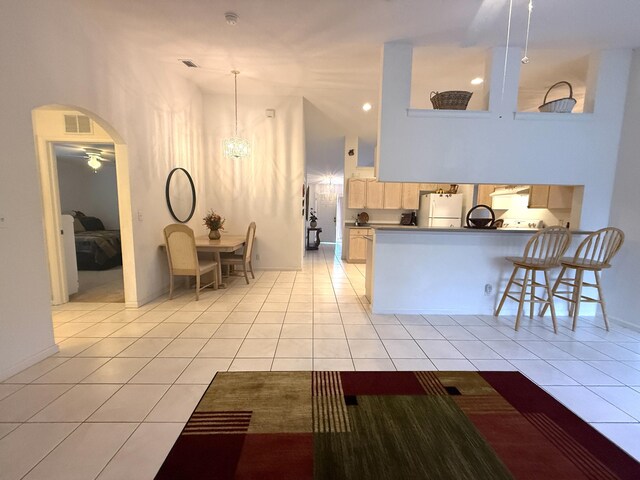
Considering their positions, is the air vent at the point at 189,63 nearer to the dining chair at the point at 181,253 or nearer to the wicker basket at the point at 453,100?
the dining chair at the point at 181,253

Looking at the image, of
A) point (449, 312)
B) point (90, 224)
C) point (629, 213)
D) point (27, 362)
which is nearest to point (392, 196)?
point (449, 312)

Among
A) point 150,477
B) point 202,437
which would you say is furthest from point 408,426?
point 150,477

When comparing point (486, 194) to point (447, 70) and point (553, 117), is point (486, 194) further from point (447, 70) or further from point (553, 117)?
point (447, 70)

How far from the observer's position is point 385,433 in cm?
153

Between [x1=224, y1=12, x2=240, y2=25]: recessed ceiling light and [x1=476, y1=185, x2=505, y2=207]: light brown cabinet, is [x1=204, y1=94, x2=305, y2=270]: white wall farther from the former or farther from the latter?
[x1=476, y1=185, x2=505, y2=207]: light brown cabinet

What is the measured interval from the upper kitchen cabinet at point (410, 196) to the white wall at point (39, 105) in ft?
17.2

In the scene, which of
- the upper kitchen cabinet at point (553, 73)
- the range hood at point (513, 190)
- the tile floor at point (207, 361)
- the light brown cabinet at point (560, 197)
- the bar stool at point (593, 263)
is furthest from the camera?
the range hood at point (513, 190)

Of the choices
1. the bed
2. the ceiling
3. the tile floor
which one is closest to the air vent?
the ceiling

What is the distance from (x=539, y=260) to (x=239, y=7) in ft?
12.3

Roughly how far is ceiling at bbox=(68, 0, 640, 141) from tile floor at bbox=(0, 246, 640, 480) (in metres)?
2.94

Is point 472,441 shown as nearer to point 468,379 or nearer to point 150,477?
point 468,379

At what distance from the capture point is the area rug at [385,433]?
4.32ft

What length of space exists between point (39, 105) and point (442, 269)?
405cm

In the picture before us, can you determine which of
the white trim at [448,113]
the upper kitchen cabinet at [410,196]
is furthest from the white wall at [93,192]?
the white trim at [448,113]
